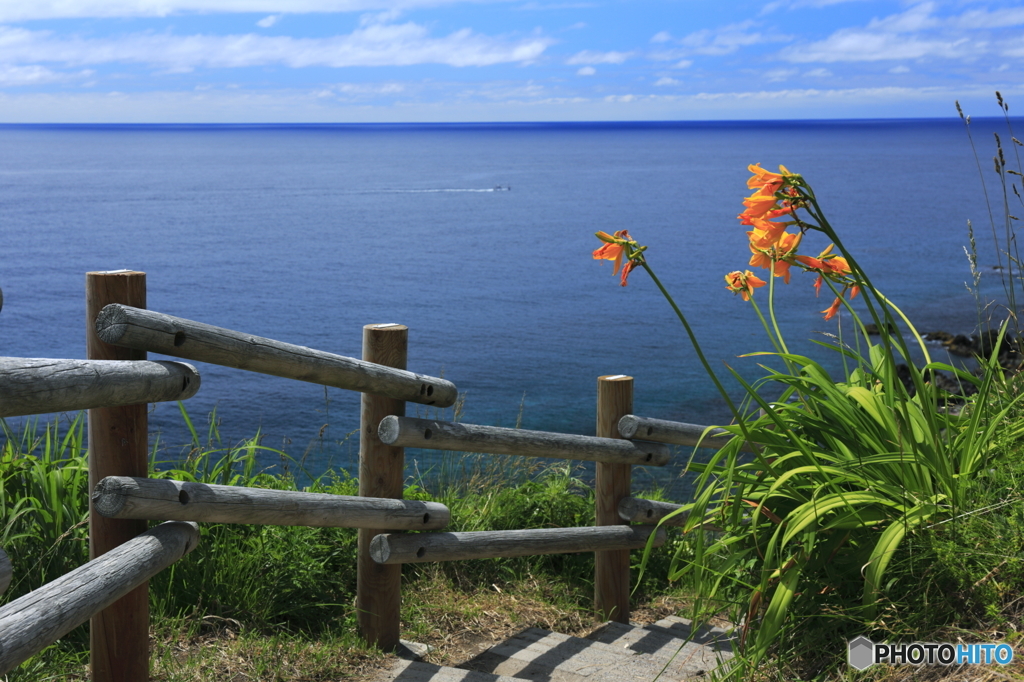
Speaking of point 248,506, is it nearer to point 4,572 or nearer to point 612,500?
point 4,572

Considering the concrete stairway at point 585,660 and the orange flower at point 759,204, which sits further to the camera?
the concrete stairway at point 585,660

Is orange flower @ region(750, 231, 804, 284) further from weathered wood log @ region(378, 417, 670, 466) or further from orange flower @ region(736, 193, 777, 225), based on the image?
weathered wood log @ region(378, 417, 670, 466)

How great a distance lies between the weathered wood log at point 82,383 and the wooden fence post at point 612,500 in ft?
7.98

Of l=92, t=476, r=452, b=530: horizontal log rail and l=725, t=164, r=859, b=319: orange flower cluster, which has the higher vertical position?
l=725, t=164, r=859, b=319: orange flower cluster

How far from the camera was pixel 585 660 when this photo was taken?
3.85 m

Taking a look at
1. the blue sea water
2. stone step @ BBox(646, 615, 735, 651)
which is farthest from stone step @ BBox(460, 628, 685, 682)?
the blue sea water

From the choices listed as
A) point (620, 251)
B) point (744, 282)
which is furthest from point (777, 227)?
point (744, 282)

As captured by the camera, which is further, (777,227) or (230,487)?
(230,487)

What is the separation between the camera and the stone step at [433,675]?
338 cm

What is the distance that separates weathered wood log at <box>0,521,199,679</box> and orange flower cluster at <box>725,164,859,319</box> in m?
2.12

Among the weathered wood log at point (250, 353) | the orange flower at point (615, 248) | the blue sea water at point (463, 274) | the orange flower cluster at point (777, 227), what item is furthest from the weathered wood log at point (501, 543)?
the orange flower cluster at point (777, 227)

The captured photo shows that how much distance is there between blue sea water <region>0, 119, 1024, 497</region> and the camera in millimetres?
19031

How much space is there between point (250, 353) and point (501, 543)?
1.76m

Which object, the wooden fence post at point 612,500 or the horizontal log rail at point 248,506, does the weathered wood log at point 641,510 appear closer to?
the wooden fence post at point 612,500
